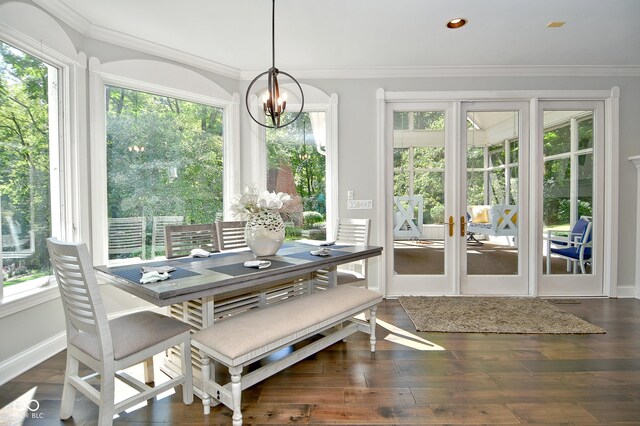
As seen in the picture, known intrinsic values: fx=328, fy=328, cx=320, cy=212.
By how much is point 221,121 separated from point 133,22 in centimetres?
132

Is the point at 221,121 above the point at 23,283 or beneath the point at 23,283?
above

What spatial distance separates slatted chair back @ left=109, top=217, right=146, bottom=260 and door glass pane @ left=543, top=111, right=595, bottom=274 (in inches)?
186

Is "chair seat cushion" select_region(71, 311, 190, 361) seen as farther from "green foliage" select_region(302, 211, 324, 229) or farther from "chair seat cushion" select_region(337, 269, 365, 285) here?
"green foliage" select_region(302, 211, 324, 229)

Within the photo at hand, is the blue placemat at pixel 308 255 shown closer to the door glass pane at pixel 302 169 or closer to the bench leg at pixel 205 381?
the bench leg at pixel 205 381

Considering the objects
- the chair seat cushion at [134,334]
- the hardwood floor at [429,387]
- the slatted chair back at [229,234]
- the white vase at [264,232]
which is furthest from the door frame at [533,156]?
the chair seat cushion at [134,334]

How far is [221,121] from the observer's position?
4.04 m

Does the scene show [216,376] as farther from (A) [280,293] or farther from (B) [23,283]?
(B) [23,283]

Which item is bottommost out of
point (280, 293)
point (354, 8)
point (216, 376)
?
point (216, 376)

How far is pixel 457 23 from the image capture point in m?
2.95

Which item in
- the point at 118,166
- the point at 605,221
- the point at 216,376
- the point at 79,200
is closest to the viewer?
the point at 216,376

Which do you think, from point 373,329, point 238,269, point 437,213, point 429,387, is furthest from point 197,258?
point 437,213

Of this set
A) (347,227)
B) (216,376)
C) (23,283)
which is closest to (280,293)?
(216,376)

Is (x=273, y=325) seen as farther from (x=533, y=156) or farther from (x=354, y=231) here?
(x=533, y=156)

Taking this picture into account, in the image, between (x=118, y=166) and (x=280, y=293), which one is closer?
(x=280, y=293)
